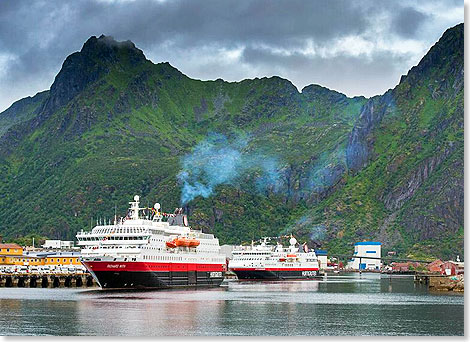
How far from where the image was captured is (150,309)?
5969 cm

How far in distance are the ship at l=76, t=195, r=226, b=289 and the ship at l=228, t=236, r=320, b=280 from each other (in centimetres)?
4089

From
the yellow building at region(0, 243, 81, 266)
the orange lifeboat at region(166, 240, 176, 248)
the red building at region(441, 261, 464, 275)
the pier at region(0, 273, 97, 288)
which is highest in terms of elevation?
the orange lifeboat at region(166, 240, 176, 248)

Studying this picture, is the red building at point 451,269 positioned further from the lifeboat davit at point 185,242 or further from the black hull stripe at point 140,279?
the black hull stripe at point 140,279

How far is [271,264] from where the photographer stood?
5212 inches

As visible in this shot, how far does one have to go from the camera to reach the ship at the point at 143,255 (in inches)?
3137

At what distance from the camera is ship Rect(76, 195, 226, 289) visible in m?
79.7

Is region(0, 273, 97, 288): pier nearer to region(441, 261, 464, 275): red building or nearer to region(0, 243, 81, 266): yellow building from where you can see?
region(0, 243, 81, 266): yellow building

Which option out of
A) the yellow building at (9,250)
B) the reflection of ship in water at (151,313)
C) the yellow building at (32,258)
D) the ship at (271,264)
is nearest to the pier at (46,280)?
the yellow building at (32,258)

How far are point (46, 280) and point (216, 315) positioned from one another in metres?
46.7

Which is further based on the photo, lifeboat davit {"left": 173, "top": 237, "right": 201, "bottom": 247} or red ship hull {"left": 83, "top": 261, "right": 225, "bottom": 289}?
lifeboat davit {"left": 173, "top": 237, "right": 201, "bottom": 247}

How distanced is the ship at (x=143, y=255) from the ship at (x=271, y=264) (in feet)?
134

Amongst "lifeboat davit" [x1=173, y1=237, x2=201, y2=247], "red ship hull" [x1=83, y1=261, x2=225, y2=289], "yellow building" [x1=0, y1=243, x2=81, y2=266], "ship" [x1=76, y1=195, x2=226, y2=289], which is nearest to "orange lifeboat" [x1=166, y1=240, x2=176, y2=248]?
"ship" [x1=76, y1=195, x2=226, y2=289]

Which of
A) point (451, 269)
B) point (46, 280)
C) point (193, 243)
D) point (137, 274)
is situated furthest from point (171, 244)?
point (451, 269)

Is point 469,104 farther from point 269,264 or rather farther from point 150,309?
point 269,264
